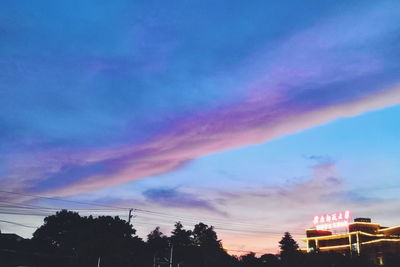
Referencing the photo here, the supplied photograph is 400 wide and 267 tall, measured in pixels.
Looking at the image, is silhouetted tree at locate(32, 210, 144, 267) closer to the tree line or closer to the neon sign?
the tree line

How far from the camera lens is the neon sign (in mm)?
102956

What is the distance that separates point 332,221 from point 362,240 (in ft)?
30.0

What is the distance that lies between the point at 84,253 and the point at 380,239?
68209 mm

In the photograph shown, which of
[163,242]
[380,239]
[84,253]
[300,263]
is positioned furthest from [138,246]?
[380,239]

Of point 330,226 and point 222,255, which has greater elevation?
point 330,226

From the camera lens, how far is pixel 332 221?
107 m

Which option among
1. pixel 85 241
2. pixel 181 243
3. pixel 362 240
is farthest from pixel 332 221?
pixel 85 241

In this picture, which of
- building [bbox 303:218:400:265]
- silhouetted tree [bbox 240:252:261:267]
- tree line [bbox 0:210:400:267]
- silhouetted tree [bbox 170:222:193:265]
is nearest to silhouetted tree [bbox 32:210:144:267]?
tree line [bbox 0:210:400:267]

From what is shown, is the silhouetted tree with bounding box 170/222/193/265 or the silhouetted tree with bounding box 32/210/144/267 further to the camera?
the silhouetted tree with bounding box 170/222/193/265

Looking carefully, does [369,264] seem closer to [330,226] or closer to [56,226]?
[330,226]

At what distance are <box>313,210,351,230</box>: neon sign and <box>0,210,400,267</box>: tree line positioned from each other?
10.2 metres

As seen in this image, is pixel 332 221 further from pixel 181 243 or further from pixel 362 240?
pixel 181 243

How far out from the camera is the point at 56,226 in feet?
302

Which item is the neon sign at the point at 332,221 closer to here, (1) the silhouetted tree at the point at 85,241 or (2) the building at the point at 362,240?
(2) the building at the point at 362,240
